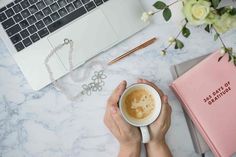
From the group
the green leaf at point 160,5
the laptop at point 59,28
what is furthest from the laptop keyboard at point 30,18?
the green leaf at point 160,5

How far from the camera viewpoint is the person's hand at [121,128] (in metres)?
0.73

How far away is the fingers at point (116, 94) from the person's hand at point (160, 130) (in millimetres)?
36

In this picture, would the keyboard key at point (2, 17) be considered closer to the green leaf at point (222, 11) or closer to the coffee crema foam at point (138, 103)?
the coffee crema foam at point (138, 103)

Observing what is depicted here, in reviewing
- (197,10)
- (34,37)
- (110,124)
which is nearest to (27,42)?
(34,37)

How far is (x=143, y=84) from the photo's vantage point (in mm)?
716

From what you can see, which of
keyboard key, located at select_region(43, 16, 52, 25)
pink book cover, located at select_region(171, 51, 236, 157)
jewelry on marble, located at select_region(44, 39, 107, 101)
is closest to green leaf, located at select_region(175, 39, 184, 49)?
pink book cover, located at select_region(171, 51, 236, 157)

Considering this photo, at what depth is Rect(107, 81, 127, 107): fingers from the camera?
73 cm

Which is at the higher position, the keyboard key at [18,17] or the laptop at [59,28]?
the keyboard key at [18,17]

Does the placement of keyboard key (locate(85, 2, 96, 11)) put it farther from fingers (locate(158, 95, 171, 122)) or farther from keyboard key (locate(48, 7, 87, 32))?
fingers (locate(158, 95, 171, 122))

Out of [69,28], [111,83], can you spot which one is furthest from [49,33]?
[111,83]

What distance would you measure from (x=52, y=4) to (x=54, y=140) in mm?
283

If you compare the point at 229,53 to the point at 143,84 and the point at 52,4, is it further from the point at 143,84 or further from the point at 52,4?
the point at 52,4

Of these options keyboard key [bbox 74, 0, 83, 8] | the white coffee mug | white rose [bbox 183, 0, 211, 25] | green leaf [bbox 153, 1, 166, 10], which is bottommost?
the white coffee mug

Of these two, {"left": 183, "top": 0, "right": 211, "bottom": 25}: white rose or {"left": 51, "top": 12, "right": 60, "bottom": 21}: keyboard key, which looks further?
{"left": 51, "top": 12, "right": 60, "bottom": 21}: keyboard key
